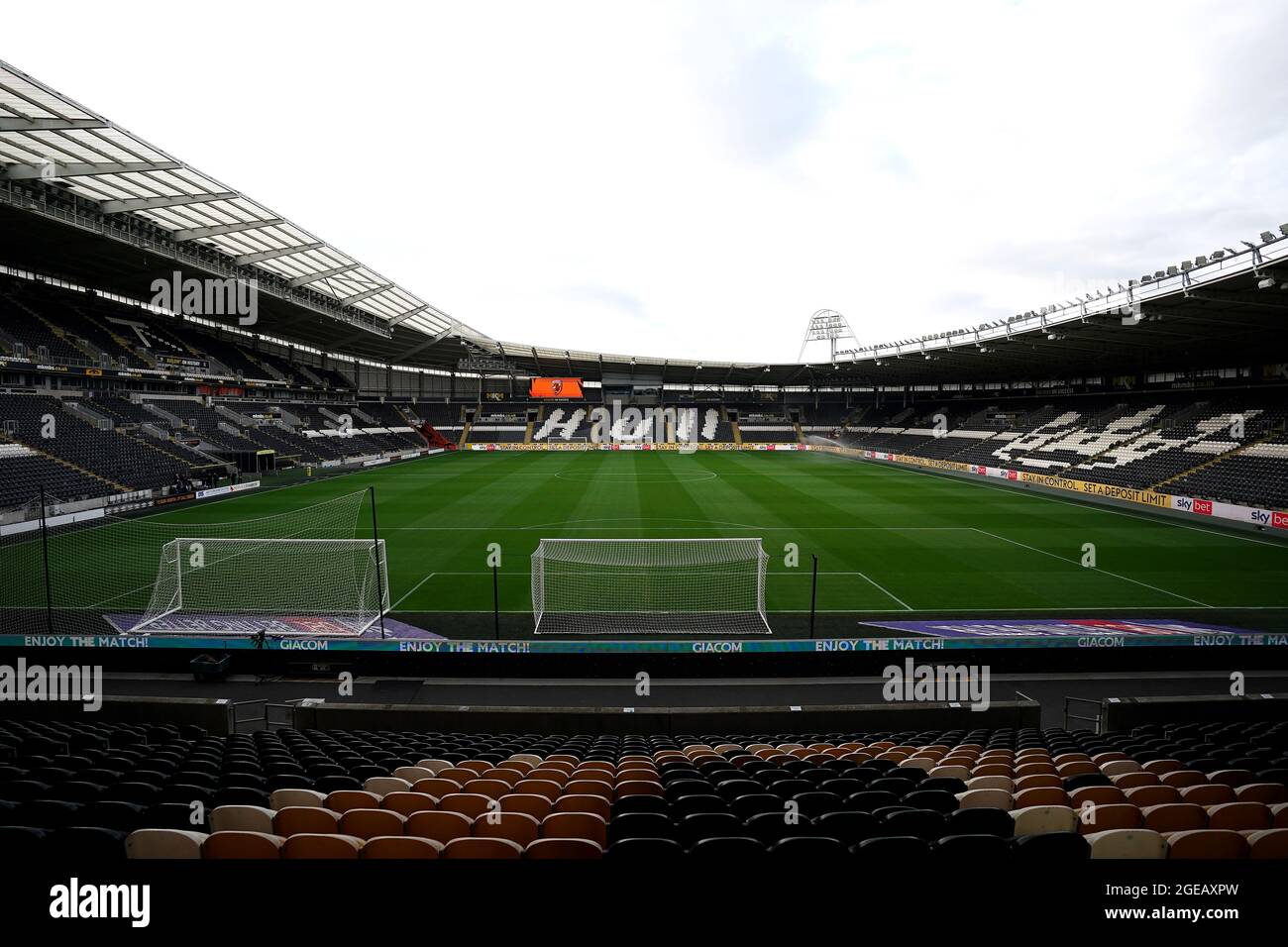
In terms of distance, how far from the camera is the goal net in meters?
13.4

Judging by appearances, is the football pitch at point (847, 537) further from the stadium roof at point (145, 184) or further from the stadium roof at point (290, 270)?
the stadium roof at point (145, 184)

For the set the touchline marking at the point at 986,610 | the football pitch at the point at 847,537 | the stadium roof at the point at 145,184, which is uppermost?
the stadium roof at the point at 145,184

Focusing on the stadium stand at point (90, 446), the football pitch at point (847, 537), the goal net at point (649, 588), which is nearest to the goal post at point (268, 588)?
the football pitch at point (847, 537)

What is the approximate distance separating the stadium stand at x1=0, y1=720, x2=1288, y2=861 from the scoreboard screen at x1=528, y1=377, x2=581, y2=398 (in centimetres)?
6929

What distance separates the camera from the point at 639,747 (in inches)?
278

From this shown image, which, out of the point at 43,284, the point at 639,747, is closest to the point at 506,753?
the point at 639,747

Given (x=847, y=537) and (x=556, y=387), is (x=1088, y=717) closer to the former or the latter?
(x=847, y=537)

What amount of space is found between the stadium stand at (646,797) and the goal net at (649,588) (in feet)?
20.5

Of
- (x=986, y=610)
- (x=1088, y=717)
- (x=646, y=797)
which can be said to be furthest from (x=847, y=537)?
(x=646, y=797)

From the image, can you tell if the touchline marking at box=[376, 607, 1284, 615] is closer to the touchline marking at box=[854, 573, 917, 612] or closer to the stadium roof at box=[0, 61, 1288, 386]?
the touchline marking at box=[854, 573, 917, 612]

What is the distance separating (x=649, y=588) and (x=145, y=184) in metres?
27.3

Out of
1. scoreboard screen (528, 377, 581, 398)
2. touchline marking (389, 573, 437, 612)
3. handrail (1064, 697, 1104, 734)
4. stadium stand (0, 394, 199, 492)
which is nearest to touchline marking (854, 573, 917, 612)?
handrail (1064, 697, 1104, 734)

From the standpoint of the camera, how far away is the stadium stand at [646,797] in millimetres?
3150
